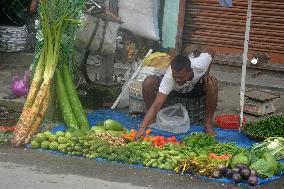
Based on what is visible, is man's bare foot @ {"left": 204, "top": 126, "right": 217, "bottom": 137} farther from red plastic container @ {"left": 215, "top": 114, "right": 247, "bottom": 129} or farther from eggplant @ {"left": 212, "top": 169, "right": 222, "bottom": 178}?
eggplant @ {"left": 212, "top": 169, "right": 222, "bottom": 178}

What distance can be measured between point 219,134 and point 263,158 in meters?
1.60

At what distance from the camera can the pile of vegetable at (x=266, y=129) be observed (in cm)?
764

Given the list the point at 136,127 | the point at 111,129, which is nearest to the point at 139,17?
the point at 136,127

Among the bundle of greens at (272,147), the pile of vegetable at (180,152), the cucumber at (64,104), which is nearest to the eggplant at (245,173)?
the pile of vegetable at (180,152)

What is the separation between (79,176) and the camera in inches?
252

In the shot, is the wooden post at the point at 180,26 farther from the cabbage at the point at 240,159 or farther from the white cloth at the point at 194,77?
the cabbage at the point at 240,159

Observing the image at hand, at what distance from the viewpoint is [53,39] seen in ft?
26.0

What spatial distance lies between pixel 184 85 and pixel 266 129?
1.23 m

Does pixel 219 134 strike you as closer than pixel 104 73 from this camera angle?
Yes

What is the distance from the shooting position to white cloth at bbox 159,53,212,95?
25.0 feet

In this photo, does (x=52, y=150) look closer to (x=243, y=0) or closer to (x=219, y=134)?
(x=219, y=134)

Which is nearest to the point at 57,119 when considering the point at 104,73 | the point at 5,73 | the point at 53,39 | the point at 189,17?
the point at 53,39

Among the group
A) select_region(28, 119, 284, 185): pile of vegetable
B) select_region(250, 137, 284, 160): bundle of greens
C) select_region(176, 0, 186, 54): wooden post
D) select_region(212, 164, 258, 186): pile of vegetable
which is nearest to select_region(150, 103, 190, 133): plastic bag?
select_region(28, 119, 284, 185): pile of vegetable

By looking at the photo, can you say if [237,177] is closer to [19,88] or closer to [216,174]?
[216,174]
